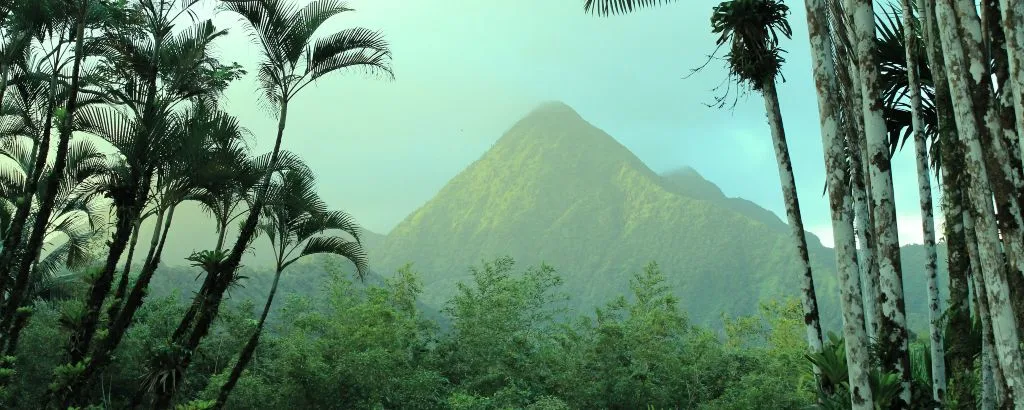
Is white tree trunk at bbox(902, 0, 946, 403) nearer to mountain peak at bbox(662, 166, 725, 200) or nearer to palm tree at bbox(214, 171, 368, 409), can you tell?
palm tree at bbox(214, 171, 368, 409)

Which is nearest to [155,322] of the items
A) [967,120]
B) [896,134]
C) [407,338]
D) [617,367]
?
[407,338]

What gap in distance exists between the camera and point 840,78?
312 inches

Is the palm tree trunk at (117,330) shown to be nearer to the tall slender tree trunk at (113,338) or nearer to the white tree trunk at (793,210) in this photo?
the tall slender tree trunk at (113,338)

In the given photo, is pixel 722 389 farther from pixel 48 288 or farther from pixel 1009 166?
pixel 1009 166

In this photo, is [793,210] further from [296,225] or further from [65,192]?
[65,192]

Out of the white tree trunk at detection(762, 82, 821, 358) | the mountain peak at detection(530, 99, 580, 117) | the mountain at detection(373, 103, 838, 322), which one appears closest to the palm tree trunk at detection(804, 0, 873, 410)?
the white tree trunk at detection(762, 82, 821, 358)

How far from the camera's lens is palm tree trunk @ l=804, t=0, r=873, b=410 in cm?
553

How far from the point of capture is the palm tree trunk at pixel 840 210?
5.53 metres

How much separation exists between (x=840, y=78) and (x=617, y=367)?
14129 millimetres

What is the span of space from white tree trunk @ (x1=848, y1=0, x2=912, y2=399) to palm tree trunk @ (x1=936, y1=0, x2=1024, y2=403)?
2.85 feet

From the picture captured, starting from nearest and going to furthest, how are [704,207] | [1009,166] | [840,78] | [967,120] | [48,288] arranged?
[1009,166] < [967,120] < [840,78] < [48,288] < [704,207]

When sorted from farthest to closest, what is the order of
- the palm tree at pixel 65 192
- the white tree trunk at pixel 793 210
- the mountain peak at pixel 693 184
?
the mountain peak at pixel 693 184, the palm tree at pixel 65 192, the white tree trunk at pixel 793 210

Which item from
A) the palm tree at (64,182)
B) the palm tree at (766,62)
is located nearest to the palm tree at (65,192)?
the palm tree at (64,182)

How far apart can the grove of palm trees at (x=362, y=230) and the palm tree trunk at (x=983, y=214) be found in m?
0.01
